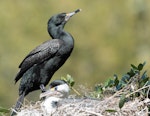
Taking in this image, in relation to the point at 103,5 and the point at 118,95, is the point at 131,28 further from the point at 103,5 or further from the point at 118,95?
the point at 118,95

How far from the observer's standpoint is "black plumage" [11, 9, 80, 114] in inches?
371

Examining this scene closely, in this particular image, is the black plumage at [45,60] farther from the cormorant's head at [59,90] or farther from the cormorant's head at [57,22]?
the cormorant's head at [59,90]

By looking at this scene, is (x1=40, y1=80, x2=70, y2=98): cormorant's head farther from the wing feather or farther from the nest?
the wing feather

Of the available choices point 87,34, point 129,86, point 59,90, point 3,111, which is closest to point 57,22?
point 59,90

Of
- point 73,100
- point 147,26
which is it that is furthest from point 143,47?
point 73,100

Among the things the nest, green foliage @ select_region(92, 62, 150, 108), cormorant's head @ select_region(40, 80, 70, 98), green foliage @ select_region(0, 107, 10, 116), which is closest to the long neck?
cormorant's head @ select_region(40, 80, 70, 98)

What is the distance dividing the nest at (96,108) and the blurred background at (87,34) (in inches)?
752

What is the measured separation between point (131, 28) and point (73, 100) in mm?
25501

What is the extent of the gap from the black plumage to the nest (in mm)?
1838

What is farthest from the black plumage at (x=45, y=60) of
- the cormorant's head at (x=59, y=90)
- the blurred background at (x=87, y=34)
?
the blurred background at (x=87, y=34)

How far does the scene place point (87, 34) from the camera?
101ft

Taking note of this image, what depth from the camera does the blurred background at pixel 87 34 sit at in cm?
2839

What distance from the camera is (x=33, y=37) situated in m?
29.6

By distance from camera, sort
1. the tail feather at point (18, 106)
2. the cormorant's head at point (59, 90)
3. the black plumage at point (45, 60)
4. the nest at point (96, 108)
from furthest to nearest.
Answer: the black plumage at point (45, 60) < the cormorant's head at point (59, 90) < the tail feather at point (18, 106) < the nest at point (96, 108)
